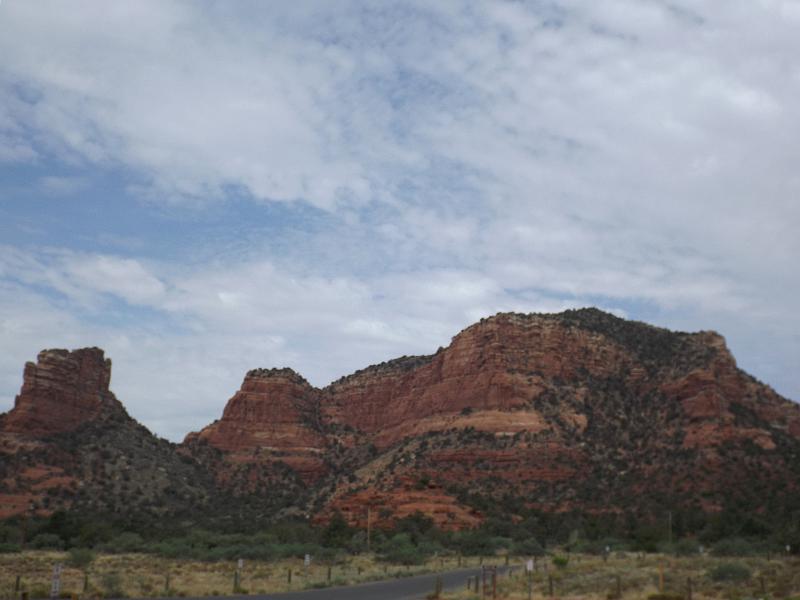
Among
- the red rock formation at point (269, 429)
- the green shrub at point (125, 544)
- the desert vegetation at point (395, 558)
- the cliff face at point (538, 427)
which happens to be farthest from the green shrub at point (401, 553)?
the red rock formation at point (269, 429)

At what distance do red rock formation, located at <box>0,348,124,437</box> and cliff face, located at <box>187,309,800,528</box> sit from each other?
21.6m

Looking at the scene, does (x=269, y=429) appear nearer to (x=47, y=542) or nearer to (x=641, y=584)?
(x=47, y=542)

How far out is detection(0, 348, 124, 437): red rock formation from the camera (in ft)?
315

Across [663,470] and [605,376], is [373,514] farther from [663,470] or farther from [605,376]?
[605,376]

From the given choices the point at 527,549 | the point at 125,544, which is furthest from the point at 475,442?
the point at 125,544

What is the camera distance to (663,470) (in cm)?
8269

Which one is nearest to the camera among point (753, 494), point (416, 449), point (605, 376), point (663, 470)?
point (753, 494)

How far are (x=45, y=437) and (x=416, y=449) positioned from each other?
43437mm

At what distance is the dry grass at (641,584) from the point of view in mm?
27969

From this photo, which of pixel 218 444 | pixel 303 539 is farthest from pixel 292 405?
pixel 303 539

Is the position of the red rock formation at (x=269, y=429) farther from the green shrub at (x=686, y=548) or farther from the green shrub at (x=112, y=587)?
the green shrub at (x=112, y=587)

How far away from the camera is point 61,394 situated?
325 feet

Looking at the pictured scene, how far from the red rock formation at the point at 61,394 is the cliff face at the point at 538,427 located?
21.6 metres

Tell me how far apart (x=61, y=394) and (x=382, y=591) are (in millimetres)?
78829
